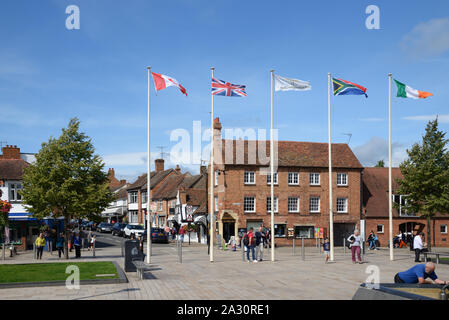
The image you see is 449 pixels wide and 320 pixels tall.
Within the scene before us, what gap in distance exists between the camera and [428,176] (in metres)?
36.4

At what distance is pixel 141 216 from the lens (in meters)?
76.1

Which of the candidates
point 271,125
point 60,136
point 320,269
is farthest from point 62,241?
point 320,269

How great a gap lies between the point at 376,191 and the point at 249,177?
14.0 metres

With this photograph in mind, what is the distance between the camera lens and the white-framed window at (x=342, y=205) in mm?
48000

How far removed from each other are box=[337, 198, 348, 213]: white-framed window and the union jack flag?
25.4 metres

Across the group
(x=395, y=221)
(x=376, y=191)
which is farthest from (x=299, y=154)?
(x=395, y=221)

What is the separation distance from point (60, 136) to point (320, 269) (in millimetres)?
16613

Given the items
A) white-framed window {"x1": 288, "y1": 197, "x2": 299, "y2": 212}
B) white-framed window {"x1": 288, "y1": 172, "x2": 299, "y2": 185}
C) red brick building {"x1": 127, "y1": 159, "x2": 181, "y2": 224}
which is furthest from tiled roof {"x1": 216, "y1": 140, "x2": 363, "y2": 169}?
red brick building {"x1": 127, "y1": 159, "x2": 181, "y2": 224}

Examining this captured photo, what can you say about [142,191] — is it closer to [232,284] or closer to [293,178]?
[293,178]

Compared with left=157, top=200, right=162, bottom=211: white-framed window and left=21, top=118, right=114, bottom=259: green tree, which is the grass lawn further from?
left=157, top=200, right=162, bottom=211: white-framed window

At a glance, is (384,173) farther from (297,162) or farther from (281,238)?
(281,238)

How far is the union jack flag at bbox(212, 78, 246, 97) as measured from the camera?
25688 millimetres

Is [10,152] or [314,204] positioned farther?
[314,204]

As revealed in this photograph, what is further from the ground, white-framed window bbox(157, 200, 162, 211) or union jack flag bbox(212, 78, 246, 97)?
union jack flag bbox(212, 78, 246, 97)
